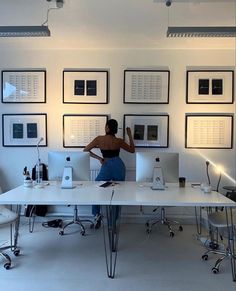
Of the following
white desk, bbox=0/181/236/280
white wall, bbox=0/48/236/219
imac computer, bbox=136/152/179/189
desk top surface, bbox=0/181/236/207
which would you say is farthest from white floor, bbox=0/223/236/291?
white wall, bbox=0/48/236/219

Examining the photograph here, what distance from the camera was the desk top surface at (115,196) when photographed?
2.71 metres

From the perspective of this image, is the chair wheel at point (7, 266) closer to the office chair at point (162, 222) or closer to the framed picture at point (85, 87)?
the office chair at point (162, 222)

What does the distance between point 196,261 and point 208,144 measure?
202 centimetres

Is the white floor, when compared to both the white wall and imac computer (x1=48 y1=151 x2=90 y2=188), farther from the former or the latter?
the white wall

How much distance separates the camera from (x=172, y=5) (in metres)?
3.06

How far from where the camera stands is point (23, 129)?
4672 millimetres

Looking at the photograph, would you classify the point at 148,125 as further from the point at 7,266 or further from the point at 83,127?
the point at 7,266

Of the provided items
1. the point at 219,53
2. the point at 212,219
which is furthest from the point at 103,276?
the point at 219,53

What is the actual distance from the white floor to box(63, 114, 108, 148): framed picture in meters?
1.45

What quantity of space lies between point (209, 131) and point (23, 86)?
3050 mm

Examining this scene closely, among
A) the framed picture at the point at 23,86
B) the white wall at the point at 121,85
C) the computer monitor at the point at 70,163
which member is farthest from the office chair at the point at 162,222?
the framed picture at the point at 23,86

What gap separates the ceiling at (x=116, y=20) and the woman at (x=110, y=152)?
123 centimetres

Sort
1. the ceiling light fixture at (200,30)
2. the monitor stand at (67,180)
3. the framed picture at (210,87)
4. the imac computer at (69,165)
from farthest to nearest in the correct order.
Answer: the framed picture at (210,87) → the imac computer at (69,165) → the monitor stand at (67,180) → the ceiling light fixture at (200,30)

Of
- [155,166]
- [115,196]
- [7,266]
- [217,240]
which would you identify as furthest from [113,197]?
[217,240]
